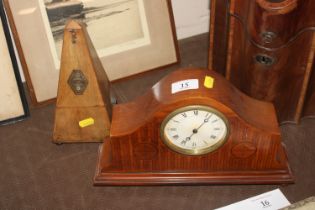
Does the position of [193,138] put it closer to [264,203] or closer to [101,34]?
[264,203]

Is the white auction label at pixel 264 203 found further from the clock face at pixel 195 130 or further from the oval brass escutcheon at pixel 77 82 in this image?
the oval brass escutcheon at pixel 77 82

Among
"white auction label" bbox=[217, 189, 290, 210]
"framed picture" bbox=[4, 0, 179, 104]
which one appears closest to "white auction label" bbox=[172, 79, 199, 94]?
"white auction label" bbox=[217, 189, 290, 210]

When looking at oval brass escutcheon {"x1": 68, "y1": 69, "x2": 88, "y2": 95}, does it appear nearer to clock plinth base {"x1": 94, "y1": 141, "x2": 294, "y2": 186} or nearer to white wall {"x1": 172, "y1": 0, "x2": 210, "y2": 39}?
clock plinth base {"x1": 94, "y1": 141, "x2": 294, "y2": 186}

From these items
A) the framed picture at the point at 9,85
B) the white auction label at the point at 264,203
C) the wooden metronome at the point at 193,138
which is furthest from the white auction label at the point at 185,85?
the framed picture at the point at 9,85

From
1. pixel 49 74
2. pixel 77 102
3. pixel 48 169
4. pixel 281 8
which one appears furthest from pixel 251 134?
pixel 49 74

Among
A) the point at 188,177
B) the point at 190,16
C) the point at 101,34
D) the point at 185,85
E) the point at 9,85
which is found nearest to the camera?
the point at 185,85

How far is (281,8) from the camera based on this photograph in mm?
1448

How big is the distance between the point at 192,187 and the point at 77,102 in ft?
1.59

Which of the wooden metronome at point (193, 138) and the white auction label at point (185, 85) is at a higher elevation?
the white auction label at point (185, 85)

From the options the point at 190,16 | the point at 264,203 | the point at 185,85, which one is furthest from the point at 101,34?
the point at 264,203

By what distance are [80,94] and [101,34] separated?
14.6 inches

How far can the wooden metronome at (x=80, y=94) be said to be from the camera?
1506mm

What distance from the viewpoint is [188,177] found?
1557 millimetres

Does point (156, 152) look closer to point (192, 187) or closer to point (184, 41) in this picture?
point (192, 187)
